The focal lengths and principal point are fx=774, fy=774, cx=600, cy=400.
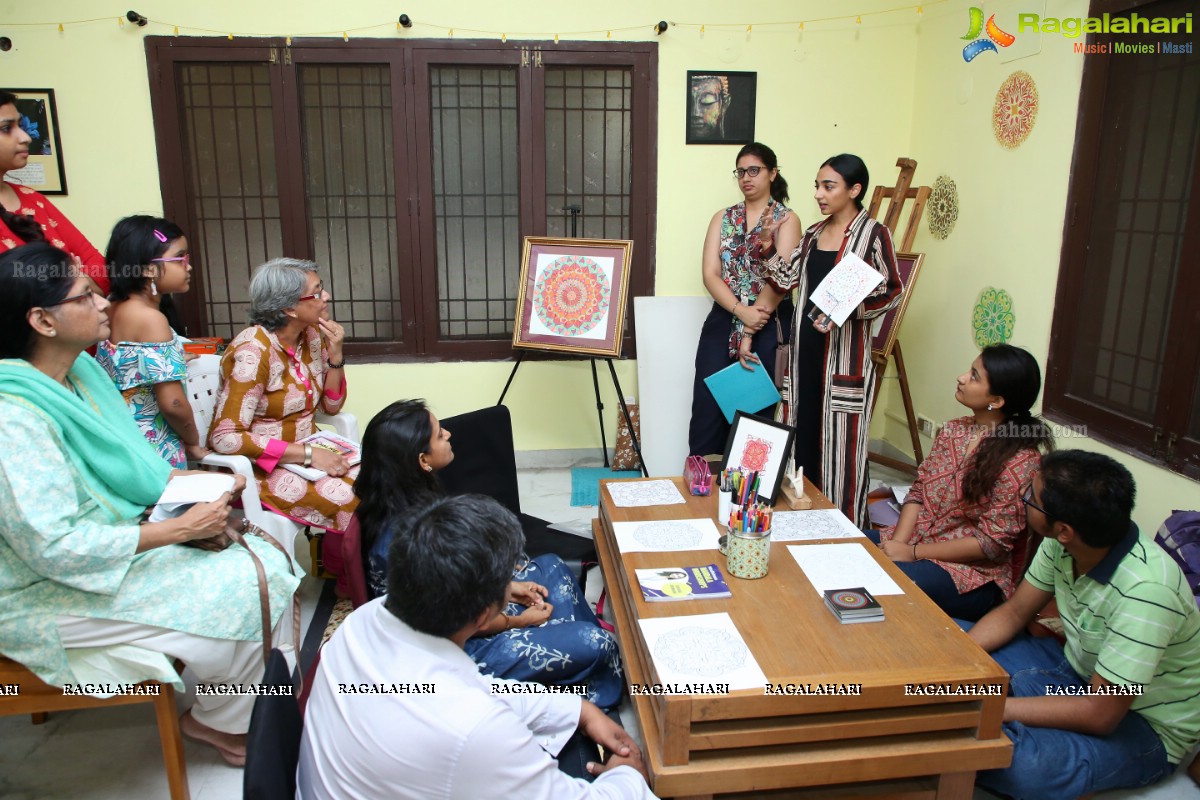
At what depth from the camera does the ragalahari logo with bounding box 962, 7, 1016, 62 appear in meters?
3.27

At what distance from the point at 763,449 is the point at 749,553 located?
600mm

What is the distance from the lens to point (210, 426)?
102 inches

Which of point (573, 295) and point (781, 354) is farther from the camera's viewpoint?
point (573, 295)

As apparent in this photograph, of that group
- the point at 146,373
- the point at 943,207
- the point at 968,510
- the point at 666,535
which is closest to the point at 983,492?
the point at 968,510

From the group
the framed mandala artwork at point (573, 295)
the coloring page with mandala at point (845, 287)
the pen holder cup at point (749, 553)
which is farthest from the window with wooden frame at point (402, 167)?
the pen holder cup at point (749, 553)

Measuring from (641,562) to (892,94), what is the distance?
10.2 ft

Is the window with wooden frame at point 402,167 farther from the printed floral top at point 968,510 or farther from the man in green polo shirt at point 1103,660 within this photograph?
the man in green polo shirt at point 1103,660

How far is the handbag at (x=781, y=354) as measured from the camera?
335 cm

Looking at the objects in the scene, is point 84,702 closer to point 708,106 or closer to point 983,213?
point 708,106

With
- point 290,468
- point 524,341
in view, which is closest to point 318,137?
point 524,341

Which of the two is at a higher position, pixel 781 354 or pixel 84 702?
pixel 781 354

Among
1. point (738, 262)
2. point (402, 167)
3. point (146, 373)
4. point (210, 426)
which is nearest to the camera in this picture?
point (146, 373)

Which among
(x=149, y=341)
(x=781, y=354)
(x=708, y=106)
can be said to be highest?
(x=708, y=106)

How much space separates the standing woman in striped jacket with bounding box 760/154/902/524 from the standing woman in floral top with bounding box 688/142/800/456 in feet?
0.90
